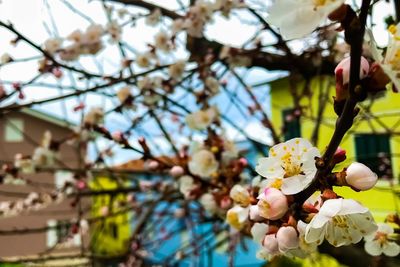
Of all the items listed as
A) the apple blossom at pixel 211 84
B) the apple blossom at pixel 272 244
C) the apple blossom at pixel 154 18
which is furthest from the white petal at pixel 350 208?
the apple blossom at pixel 154 18

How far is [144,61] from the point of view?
2207 millimetres

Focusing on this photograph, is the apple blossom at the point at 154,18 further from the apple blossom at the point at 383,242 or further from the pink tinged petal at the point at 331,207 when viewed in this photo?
the pink tinged petal at the point at 331,207

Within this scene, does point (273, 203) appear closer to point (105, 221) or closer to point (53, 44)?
point (53, 44)

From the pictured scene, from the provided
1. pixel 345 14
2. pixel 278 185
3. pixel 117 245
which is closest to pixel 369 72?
pixel 345 14

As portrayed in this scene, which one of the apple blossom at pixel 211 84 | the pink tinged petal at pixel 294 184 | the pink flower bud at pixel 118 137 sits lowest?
the pink tinged petal at pixel 294 184

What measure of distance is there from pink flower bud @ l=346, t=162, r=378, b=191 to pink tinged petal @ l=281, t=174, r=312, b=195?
0.14 feet

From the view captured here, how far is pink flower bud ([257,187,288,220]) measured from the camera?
0.55 m

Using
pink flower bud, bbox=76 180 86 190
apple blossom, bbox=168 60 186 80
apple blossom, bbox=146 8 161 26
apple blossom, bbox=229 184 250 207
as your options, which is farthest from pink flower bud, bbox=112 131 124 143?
pink flower bud, bbox=76 180 86 190

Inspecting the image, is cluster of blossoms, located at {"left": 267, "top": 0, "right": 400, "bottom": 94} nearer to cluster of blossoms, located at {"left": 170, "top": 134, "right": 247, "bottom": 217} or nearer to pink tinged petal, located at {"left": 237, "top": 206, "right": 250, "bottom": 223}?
pink tinged petal, located at {"left": 237, "top": 206, "right": 250, "bottom": 223}

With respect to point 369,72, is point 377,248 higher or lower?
lower

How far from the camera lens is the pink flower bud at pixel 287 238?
1.84 feet

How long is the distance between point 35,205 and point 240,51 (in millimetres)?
2025

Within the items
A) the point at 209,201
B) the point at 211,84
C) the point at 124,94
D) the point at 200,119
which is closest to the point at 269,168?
the point at 209,201

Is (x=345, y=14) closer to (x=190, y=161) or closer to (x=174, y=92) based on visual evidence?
(x=190, y=161)
